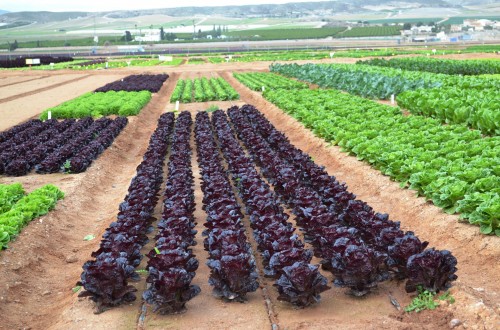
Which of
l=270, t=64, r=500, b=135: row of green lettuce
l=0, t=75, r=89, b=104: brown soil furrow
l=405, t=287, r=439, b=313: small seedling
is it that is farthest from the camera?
l=0, t=75, r=89, b=104: brown soil furrow

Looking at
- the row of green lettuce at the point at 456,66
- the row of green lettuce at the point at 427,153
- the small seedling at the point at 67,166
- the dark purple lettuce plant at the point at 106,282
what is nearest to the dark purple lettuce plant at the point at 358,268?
the row of green lettuce at the point at 427,153

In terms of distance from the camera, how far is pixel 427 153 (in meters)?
12.1

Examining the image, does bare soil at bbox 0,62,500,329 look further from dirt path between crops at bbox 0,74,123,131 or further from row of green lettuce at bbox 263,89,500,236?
dirt path between crops at bbox 0,74,123,131

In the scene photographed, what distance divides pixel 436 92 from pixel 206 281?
14804 mm

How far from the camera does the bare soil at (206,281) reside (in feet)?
22.6

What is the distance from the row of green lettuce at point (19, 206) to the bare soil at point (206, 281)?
0.15 meters

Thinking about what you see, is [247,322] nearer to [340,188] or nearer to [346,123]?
[340,188]

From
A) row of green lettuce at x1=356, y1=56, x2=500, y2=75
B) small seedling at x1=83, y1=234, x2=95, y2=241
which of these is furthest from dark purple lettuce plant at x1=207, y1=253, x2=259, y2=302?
row of green lettuce at x1=356, y1=56, x2=500, y2=75

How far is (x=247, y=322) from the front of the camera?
700 cm

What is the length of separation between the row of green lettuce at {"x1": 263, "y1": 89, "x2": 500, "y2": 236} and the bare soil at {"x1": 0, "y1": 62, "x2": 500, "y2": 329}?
273mm

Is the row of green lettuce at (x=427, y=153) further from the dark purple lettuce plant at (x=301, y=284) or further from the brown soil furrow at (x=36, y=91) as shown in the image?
the brown soil furrow at (x=36, y=91)

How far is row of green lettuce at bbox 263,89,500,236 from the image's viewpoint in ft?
30.8

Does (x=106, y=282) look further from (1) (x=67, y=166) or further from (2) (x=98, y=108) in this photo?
(2) (x=98, y=108)

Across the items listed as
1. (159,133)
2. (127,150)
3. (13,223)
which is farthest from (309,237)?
(127,150)
